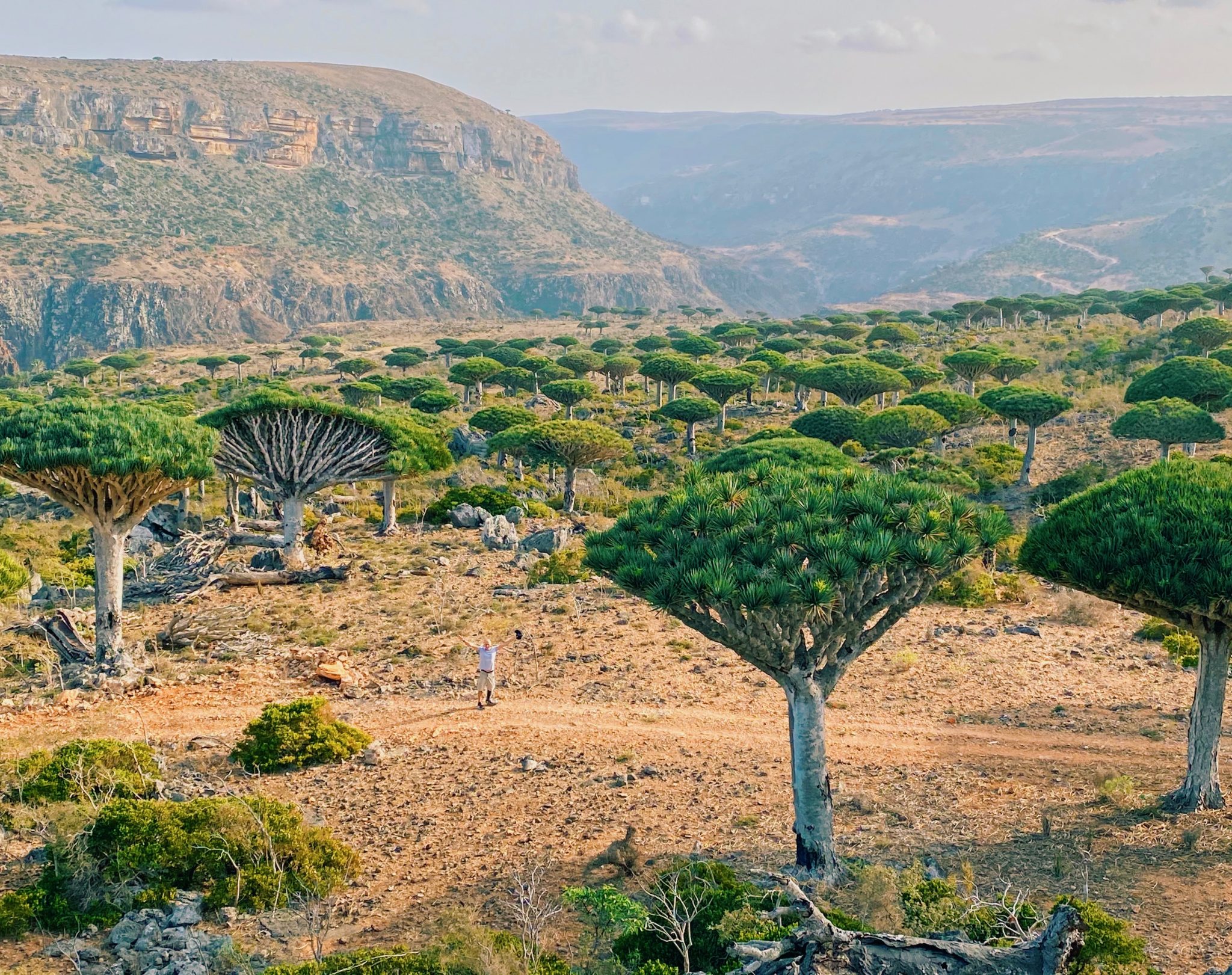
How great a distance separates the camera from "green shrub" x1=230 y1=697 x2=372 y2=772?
13273 millimetres

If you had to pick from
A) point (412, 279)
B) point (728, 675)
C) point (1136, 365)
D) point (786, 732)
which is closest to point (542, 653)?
point (728, 675)

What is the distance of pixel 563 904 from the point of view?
32.0 feet

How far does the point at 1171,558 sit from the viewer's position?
10438mm

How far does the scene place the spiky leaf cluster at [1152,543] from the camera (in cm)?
1029

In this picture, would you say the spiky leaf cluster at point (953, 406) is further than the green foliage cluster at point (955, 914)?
Yes

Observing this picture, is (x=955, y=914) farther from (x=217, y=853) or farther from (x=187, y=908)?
(x=217, y=853)

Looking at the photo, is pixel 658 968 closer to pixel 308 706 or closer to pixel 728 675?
pixel 308 706

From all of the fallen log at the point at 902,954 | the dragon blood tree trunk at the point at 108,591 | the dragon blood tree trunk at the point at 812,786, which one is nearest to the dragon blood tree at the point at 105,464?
the dragon blood tree trunk at the point at 108,591

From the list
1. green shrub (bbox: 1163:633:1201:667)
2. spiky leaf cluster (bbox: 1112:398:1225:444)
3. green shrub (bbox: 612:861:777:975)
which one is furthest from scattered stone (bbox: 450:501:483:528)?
green shrub (bbox: 612:861:777:975)

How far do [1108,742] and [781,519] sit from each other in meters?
6.81

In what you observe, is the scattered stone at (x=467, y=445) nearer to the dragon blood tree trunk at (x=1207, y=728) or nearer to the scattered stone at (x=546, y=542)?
the scattered stone at (x=546, y=542)

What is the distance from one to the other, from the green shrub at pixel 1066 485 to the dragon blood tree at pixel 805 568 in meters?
22.9

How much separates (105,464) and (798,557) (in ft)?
34.5

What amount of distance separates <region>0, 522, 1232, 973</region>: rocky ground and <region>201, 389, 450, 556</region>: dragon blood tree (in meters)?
2.89
